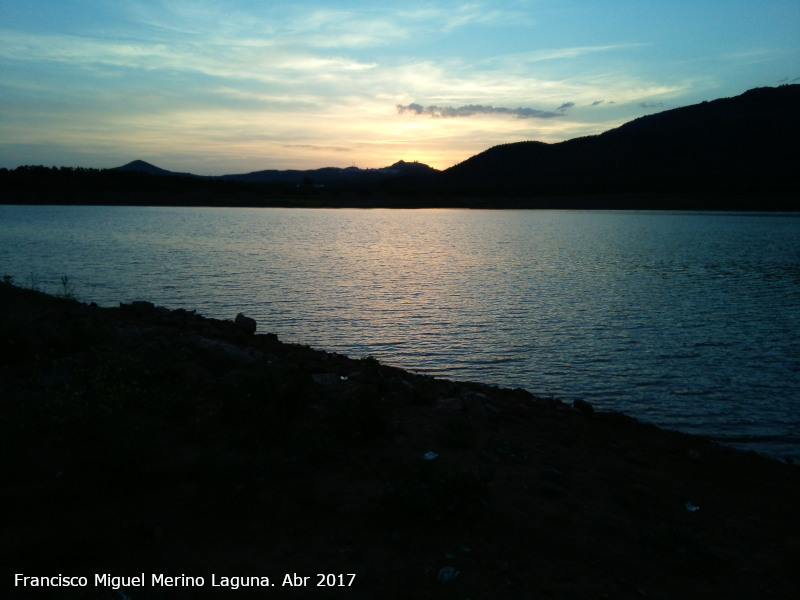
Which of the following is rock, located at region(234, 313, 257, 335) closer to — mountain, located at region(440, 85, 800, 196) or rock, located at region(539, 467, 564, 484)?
rock, located at region(539, 467, 564, 484)

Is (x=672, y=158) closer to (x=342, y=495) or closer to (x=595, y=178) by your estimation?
(x=595, y=178)

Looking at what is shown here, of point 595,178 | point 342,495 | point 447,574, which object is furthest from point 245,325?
point 595,178

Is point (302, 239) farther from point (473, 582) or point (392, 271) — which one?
point (473, 582)

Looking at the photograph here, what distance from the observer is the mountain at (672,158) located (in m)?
103

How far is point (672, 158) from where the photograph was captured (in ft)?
440

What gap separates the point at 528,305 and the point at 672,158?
432 feet

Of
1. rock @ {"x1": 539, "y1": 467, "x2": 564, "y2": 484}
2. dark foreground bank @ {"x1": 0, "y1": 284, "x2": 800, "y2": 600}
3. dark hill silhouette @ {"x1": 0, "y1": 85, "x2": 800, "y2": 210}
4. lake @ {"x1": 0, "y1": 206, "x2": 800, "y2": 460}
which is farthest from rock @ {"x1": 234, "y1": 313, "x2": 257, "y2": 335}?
dark hill silhouette @ {"x1": 0, "y1": 85, "x2": 800, "y2": 210}

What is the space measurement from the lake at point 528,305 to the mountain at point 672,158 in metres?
67.3

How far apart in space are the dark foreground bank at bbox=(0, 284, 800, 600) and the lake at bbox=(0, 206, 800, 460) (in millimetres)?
2924

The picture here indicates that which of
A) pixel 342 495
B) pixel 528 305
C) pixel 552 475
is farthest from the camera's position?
pixel 528 305

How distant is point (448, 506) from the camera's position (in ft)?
16.6

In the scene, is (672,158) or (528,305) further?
(672,158)

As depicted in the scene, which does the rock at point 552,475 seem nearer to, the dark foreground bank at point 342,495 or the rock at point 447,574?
the dark foreground bank at point 342,495

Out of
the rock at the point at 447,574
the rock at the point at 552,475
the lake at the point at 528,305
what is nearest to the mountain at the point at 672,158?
the lake at the point at 528,305
